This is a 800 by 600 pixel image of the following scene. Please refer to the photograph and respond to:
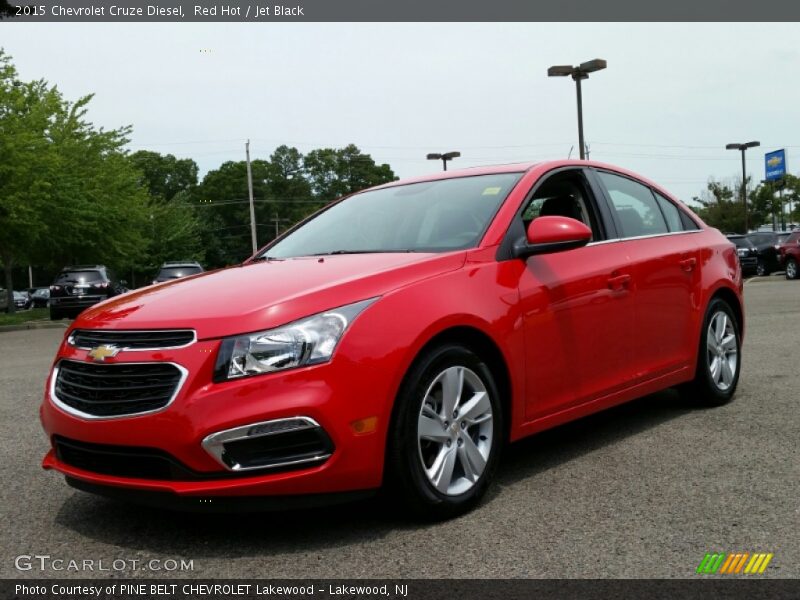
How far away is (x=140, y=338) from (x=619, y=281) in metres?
Result: 2.57

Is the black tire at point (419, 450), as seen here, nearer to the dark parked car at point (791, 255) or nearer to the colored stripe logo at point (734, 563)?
the colored stripe logo at point (734, 563)

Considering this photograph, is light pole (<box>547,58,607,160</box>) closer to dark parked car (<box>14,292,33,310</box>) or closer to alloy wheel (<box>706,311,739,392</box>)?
alloy wheel (<box>706,311,739,392</box>)

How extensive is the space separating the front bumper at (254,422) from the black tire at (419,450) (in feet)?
0.27

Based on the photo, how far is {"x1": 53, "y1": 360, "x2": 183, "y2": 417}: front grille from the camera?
3.23 metres

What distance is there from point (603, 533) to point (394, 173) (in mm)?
105265

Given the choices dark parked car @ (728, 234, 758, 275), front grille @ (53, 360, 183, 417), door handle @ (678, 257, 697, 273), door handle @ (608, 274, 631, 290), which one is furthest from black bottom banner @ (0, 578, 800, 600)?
dark parked car @ (728, 234, 758, 275)

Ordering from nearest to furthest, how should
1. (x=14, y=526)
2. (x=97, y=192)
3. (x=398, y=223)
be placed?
(x=14, y=526), (x=398, y=223), (x=97, y=192)

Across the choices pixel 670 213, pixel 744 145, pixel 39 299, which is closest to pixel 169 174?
pixel 39 299

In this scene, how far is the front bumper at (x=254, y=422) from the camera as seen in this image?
3146 mm

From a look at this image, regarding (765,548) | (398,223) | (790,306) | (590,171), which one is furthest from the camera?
(790,306)

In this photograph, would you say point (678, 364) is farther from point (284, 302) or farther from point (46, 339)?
point (46, 339)

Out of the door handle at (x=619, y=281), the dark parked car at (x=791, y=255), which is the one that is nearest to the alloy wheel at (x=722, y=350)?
the door handle at (x=619, y=281)

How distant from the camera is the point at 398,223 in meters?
4.60

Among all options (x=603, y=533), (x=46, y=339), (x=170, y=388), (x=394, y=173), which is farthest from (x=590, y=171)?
(x=394, y=173)
